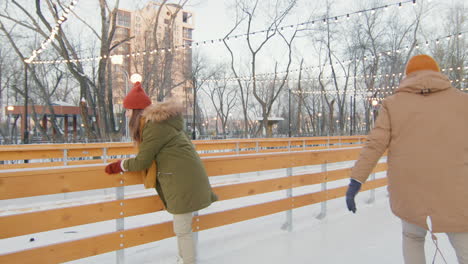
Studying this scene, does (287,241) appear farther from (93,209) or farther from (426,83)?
(426,83)

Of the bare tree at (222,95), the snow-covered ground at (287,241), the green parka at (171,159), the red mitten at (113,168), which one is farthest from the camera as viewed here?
the bare tree at (222,95)

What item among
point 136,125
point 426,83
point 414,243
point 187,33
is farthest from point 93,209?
point 187,33

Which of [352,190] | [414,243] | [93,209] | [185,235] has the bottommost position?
[185,235]

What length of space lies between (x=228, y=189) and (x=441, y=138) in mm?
2174

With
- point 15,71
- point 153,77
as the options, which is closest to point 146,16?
point 153,77

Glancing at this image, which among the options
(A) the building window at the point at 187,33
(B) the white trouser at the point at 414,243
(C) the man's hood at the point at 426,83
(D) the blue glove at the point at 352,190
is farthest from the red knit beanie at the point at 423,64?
(A) the building window at the point at 187,33

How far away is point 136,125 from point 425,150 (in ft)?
6.74

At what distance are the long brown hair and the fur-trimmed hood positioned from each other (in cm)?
11

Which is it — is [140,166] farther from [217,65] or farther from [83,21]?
[217,65]

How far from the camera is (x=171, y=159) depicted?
2662 mm

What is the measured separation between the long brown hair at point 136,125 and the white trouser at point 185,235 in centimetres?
70

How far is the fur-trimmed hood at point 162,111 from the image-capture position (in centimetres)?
262

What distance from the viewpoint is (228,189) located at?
371 centimetres

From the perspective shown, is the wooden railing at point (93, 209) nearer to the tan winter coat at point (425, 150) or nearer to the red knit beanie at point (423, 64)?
the tan winter coat at point (425, 150)
